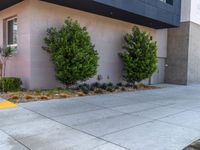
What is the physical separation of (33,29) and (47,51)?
3.62 ft

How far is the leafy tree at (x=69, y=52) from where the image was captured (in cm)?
1009

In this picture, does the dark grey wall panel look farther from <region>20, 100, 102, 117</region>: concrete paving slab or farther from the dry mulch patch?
<region>20, 100, 102, 117</region>: concrete paving slab

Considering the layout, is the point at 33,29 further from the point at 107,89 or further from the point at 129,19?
the point at 129,19

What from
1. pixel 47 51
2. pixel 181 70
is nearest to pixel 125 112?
pixel 47 51

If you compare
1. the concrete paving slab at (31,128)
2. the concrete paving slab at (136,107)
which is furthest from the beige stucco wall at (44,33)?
the concrete paving slab at (31,128)

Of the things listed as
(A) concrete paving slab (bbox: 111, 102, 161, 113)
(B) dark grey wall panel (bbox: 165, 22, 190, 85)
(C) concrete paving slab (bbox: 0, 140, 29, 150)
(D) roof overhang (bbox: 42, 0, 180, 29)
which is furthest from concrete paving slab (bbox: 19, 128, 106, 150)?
(B) dark grey wall panel (bbox: 165, 22, 190, 85)

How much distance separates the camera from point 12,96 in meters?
8.78

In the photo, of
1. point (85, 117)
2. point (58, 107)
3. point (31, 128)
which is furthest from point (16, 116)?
point (85, 117)

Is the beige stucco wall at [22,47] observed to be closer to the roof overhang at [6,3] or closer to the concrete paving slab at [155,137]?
the roof overhang at [6,3]

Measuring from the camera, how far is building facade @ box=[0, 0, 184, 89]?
416 inches

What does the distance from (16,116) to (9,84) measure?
3.96 meters

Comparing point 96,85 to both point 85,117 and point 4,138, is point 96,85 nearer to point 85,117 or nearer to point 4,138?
point 85,117

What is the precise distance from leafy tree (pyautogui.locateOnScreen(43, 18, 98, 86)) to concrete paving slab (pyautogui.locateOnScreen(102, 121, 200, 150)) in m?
5.01

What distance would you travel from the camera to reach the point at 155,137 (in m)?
5.07
